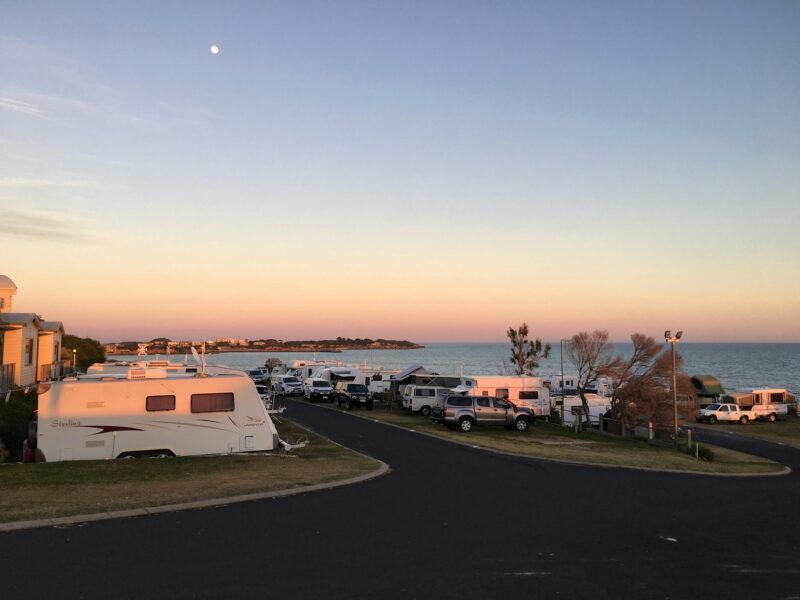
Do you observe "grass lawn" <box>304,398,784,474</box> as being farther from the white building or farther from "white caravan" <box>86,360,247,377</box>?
the white building

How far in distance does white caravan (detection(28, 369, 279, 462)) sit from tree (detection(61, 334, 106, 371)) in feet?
161

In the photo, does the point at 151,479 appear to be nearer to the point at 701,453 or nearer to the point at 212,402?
the point at 212,402

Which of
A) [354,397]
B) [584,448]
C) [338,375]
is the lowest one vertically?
[584,448]

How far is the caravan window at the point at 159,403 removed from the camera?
63.5ft

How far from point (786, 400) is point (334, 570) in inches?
2380

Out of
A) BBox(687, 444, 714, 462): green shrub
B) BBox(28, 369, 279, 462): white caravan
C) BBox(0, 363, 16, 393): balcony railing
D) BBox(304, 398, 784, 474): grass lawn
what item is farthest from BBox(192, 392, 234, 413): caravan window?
BBox(0, 363, 16, 393): balcony railing

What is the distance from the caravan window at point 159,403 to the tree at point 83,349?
49.2m

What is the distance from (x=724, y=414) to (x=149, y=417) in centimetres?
4675

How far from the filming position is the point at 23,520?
1090 centimetres

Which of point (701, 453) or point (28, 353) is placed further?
point (28, 353)

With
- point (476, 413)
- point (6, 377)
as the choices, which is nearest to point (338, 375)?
point (476, 413)

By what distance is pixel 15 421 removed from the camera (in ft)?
92.8

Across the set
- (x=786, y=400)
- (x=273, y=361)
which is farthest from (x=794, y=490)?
(x=273, y=361)

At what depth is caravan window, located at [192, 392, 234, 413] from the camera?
19.8 metres
